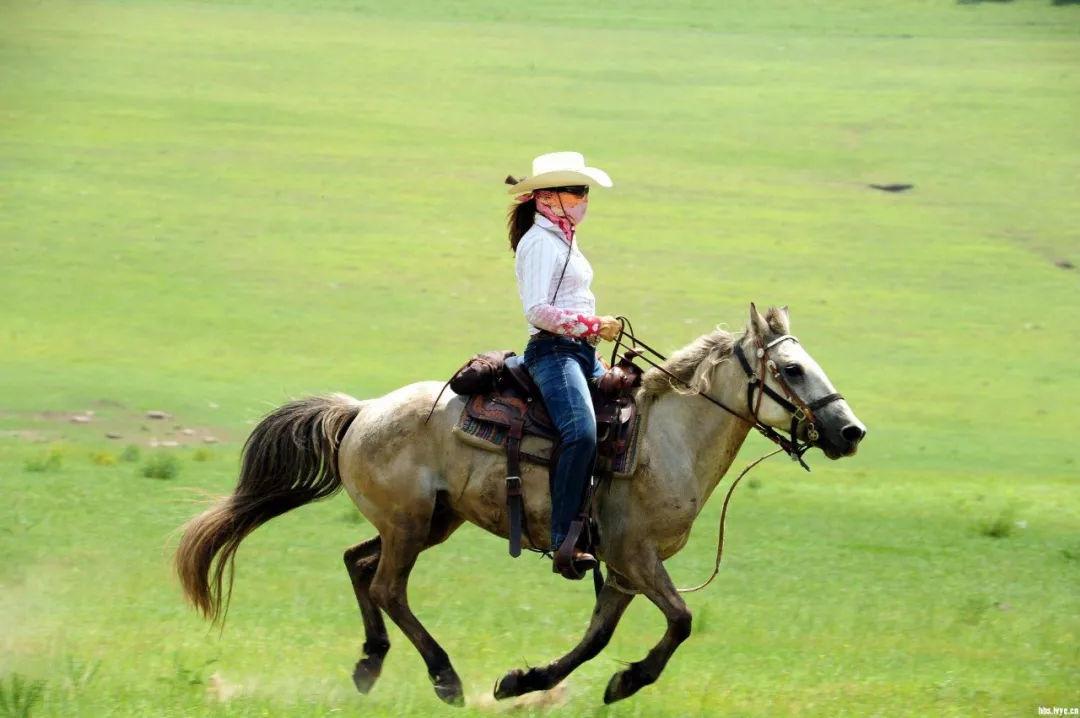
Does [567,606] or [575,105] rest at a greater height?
[575,105]

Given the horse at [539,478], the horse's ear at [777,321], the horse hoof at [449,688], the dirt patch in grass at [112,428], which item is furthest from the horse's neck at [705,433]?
the dirt patch in grass at [112,428]

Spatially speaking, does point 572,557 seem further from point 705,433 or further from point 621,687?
point 705,433

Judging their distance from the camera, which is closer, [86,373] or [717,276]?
[86,373]

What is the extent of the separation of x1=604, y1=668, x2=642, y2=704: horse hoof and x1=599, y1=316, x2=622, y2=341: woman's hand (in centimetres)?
162

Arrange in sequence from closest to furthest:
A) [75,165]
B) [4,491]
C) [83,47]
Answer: [4,491]
[75,165]
[83,47]

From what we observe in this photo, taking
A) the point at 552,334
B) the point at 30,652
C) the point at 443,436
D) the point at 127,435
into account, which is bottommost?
the point at 127,435

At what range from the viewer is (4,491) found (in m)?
15.7

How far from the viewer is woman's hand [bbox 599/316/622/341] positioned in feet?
27.3

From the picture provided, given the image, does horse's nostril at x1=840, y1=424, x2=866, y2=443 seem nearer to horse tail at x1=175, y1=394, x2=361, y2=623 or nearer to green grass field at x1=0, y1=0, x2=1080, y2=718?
green grass field at x1=0, y1=0, x2=1080, y2=718

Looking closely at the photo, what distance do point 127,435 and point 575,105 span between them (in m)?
24.1

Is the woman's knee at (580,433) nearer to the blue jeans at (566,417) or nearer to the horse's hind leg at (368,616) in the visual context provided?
the blue jeans at (566,417)

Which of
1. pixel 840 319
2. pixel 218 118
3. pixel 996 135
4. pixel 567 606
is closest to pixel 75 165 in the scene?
pixel 218 118

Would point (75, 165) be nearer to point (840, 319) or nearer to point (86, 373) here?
point (86, 373)

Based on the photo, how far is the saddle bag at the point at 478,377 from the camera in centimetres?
868
